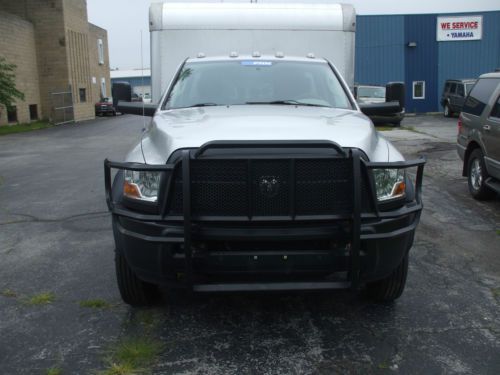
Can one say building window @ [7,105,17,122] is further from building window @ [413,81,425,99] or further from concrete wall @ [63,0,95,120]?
building window @ [413,81,425,99]

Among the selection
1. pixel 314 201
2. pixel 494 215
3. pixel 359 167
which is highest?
pixel 359 167

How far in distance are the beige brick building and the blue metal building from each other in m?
17.4

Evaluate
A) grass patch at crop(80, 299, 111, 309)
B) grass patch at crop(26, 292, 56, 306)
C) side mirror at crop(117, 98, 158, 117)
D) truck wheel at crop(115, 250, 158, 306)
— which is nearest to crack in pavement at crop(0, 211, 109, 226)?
side mirror at crop(117, 98, 158, 117)

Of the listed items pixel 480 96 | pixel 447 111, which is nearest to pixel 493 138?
pixel 480 96

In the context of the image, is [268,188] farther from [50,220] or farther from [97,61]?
[97,61]

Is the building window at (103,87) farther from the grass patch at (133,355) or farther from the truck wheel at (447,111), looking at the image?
the grass patch at (133,355)

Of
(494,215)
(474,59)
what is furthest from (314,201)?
(474,59)

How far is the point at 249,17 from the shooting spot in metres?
8.11

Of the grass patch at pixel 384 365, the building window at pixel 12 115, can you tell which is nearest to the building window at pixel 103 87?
the building window at pixel 12 115

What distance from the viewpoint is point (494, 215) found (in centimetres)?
705

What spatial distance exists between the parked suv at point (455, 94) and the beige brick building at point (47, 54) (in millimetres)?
21883

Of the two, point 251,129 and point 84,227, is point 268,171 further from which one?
point 84,227

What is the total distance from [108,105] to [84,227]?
35.1 m

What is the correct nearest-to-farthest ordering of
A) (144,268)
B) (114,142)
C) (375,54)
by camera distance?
(144,268) < (114,142) < (375,54)
